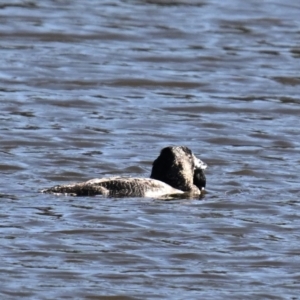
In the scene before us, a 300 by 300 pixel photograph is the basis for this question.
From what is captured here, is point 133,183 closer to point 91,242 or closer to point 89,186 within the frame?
point 89,186

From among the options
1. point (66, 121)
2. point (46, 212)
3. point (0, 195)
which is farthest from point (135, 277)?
point (66, 121)

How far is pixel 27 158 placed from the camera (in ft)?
45.4

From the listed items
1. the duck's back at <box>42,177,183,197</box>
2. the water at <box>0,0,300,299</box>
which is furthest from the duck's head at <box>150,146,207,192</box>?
the duck's back at <box>42,177,183,197</box>

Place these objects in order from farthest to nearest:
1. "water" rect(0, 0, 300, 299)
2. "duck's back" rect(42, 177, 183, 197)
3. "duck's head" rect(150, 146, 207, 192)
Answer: "duck's head" rect(150, 146, 207, 192) → "duck's back" rect(42, 177, 183, 197) → "water" rect(0, 0, 300, 299)

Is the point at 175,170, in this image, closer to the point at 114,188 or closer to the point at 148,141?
the point at 114,188

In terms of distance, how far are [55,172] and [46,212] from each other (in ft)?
6.18

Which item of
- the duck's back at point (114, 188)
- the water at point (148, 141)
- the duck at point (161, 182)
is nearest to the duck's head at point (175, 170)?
the duck at point (161, 182)

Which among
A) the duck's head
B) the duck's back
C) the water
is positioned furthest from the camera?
the duck's head

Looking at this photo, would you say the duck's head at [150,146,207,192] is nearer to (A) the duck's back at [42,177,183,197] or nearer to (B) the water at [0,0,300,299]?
(B) the water at [0,0,300,299]

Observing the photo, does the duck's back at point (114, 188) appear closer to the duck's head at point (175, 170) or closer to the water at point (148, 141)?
the water at point (148, 141)

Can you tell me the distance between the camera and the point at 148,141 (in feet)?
49.3

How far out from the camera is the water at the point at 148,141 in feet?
32.3

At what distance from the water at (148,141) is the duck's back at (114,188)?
12 cm

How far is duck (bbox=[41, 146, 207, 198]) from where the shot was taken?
11.9 meters
